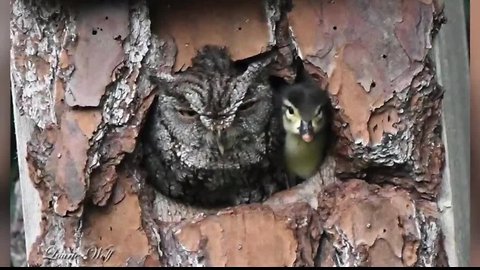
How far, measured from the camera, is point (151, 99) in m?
2.23

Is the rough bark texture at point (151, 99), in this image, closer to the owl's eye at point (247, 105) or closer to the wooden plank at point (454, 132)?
the wooden plank at point (454, 132)

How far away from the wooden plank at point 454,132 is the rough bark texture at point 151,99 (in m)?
0.03

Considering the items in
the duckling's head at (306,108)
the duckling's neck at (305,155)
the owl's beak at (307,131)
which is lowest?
the duckling's neck at (305,155)

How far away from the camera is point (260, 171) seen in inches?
99.0

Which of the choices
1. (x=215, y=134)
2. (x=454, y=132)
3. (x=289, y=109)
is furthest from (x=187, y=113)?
(x=454, y=132)

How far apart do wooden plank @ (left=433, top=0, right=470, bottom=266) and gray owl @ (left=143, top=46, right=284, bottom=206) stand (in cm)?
47

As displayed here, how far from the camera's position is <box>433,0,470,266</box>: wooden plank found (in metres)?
2.17

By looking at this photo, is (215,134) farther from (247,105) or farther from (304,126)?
(304,126)

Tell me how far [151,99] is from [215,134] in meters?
0.21

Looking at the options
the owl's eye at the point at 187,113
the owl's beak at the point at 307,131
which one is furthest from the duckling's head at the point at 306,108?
the owl's eye at the point at 187,113

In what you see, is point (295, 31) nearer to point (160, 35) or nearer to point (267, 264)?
point (160, 35)

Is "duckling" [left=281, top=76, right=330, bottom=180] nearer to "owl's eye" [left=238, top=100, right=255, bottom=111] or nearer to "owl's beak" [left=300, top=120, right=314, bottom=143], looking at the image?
"owl's beak" [left=300, top=120, right=314, bottom=143]

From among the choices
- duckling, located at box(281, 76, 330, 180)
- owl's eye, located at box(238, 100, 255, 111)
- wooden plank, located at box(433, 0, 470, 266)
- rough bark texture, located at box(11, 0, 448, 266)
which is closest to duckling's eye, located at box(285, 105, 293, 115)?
duckling, located at box(281, 76, 330, 180)

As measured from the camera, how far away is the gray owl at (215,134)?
7.39 ft
